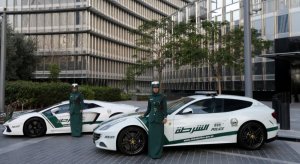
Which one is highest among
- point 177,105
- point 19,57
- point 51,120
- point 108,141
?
point 19,57

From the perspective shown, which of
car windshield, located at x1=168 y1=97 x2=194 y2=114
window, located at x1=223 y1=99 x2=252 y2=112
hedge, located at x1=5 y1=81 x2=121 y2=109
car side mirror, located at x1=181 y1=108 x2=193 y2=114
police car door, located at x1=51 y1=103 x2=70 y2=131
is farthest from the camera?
hedge, located at x1=5 y1=81 x2=121 y2=109

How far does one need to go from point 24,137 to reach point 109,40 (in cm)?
5488

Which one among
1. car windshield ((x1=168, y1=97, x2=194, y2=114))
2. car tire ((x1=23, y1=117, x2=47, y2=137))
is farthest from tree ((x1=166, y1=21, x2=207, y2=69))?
car windshield ((x1=168, y1=97, x2=194, y2=114))

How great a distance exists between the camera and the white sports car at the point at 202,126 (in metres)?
8.95

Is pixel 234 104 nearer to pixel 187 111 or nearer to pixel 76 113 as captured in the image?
pixel 187 111

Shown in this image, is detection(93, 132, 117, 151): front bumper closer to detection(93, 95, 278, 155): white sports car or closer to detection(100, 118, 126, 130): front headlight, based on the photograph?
detection(93, 95, 278, 155): white sports car

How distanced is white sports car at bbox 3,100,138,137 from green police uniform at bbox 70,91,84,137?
0.60 metres

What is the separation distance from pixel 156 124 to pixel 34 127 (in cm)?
560

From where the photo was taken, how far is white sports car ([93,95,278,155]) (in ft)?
29.4

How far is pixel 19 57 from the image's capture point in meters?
37.7

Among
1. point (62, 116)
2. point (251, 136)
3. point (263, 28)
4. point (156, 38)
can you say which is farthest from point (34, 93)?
point (263, 28)

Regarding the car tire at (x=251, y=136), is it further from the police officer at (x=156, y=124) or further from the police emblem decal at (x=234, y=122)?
the police officer at (x=156, y=124)

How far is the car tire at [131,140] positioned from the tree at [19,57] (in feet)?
88.7

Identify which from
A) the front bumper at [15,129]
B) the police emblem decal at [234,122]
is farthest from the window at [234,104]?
the front bumper at [15,129]
